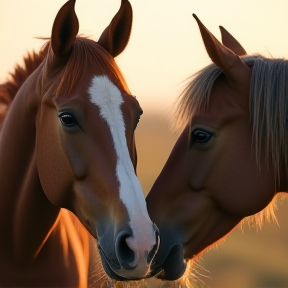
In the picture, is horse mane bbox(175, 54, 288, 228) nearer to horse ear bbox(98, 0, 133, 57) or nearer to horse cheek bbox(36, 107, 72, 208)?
horse ear bbox(98, 0, 133, 57)

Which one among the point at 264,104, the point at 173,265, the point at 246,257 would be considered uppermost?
the point at 264,104

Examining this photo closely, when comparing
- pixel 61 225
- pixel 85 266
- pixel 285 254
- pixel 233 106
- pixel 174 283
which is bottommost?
pixel 285 254

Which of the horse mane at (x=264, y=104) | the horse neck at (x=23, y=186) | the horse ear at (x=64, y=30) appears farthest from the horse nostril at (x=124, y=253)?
the horse ear at (x=64, y=30)

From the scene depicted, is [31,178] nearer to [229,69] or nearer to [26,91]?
[26,91]

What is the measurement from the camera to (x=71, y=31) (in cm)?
361

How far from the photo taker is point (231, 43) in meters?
4.64

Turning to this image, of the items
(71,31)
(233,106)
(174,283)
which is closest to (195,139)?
(233,106)

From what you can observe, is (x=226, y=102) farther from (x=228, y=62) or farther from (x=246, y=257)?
(x=246, y=257)

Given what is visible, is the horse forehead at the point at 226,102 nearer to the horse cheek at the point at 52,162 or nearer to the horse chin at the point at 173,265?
the horse chin at the point at 173,265

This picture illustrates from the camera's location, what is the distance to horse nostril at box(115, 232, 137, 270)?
308 cm

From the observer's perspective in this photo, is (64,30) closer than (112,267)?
No

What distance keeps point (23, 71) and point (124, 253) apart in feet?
5.59

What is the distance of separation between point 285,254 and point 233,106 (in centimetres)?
720

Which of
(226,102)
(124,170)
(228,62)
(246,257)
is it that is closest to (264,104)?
(226,102)
